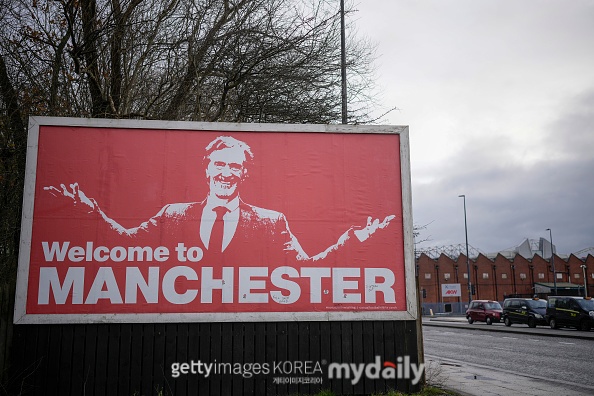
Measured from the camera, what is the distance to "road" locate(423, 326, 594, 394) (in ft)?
39.6

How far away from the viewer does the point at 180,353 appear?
6.94 meters

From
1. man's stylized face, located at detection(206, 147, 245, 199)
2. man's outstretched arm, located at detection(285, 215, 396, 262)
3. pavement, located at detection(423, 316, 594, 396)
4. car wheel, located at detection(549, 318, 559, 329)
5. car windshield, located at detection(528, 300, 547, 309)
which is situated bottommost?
car wheel, located at detection(549, 318, 559, 329)

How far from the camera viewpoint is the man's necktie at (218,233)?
285 inches

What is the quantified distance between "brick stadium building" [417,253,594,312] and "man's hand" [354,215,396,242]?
6412cm

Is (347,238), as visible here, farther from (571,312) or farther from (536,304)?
(536,304)

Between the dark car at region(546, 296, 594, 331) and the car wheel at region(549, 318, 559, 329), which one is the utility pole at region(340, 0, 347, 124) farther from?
the car wheel at region(549, 318, 559, 329)

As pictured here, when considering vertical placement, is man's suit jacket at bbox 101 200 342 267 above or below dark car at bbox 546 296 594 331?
above

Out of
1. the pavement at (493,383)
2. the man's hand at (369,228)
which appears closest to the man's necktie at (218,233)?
the man's hand at (369,228)

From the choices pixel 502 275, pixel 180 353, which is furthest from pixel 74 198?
pixel 502 275

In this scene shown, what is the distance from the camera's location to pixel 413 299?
7.41m

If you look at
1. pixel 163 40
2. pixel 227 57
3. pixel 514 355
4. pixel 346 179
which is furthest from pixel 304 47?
pixel 514 355

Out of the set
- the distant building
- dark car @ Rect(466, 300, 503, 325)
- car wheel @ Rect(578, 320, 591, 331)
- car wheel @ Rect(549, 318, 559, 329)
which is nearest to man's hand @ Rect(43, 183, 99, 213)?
car wheel @ Rect(578, 320, 591, 331)

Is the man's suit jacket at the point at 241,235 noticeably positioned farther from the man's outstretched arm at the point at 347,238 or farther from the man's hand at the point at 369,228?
the man's hand at the point at 369,228

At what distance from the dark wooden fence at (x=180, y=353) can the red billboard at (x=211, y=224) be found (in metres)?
0.18
